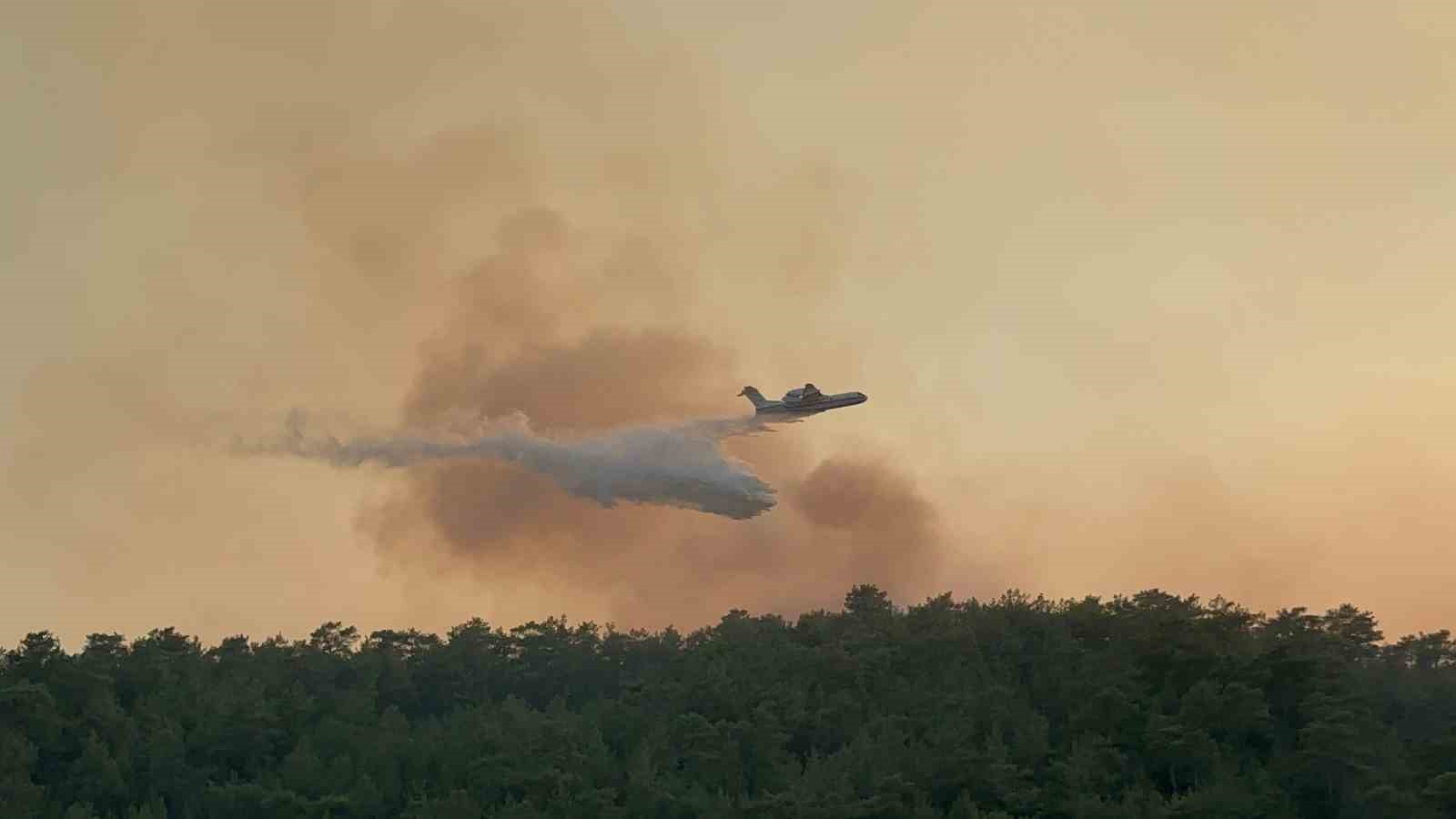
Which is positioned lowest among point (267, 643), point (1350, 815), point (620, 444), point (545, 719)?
point (1350, 815)

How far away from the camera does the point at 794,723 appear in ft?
314

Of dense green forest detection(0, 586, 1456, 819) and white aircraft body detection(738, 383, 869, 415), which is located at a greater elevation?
white aircraft body detection(738, 383, 869, 415)

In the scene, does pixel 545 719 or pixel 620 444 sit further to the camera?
pixel 620 444

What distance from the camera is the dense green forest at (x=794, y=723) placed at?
85250 mm

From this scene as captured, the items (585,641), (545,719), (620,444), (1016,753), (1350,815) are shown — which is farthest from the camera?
(585,641)

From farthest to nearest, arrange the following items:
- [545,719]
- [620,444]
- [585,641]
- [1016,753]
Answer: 1. [585,641]
2. [620,444]
3. [545,719]
4. [1016,753]

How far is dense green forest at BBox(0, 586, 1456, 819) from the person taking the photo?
85250 millimetres

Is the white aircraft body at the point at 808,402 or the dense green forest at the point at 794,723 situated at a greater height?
the white aircraft body at the point at 808,402

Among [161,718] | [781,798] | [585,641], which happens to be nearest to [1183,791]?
[781,798]

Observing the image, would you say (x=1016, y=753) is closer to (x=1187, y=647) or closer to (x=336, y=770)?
(x=1187, y=647)

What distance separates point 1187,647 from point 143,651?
5992 cm

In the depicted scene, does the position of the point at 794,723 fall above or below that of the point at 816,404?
below

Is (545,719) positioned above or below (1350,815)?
above

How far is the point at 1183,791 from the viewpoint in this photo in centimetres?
8769
